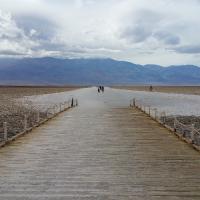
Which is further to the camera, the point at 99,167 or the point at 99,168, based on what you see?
the point at 99,167

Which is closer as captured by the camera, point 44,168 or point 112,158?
point 44,168

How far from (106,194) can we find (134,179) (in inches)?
65.6

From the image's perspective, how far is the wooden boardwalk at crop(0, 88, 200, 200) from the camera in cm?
1005

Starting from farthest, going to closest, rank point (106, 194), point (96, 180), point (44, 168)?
point (44, 168) → point (96, 180) → point (106, 194)

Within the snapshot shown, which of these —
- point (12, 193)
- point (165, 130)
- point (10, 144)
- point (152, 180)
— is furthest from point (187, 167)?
point (165, 130)

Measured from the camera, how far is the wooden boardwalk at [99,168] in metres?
10.1

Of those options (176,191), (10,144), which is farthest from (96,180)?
(10,144)

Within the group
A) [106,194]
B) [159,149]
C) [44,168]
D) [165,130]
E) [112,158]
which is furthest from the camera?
[165,130]

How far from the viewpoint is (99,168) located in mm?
12875

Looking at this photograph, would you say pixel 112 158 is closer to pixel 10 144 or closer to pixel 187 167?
pixel 187 167

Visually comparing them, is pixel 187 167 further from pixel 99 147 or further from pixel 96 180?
pixel 99 147

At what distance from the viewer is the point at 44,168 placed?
12.8m

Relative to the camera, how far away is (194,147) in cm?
1697

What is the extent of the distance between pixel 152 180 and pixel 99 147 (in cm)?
618
